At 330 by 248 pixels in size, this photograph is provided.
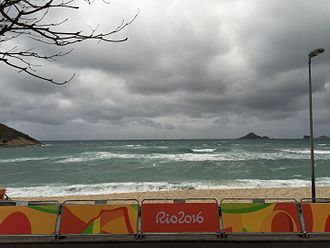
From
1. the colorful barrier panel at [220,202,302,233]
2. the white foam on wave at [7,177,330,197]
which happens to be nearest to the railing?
the colorful barrier panel at [220,202,302,233]

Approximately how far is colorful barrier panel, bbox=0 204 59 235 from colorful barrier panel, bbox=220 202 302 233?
4381 millimetres

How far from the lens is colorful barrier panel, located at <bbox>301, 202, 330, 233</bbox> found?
8.52 metres

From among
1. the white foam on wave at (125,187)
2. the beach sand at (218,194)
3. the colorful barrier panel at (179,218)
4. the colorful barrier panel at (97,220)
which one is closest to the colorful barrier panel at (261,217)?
the colorful barrier panel at (179,218)

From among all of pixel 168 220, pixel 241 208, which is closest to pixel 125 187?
pixel 168 220

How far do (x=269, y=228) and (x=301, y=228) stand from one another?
80 cm

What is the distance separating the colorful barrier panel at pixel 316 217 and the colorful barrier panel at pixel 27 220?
6.34 meters

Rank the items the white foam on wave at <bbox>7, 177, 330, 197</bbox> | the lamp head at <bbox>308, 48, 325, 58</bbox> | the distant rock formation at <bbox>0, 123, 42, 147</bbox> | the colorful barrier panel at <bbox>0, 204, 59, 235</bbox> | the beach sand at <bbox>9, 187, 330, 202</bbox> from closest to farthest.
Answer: the colorful barrier panel at <bbox>0, 204, 59, 235</bbox>
the lamp head at <bbox>308, 48, 325, 58</bbox>
the beach sand at <bbox>9, 187, 330, 202</bbox>
the white foam on wave at <bbox>7, 177, 330, 197</bbox>
the distant rock formation at <bbox>0, 123, 42, 147</bbox>

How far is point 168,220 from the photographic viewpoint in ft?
28.4

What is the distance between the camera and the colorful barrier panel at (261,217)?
8539mm

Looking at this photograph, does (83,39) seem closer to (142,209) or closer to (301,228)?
(142,209)

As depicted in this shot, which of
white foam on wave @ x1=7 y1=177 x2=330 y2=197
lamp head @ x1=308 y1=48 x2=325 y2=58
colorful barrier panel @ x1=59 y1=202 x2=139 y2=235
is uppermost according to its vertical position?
lamp head @ x1=308 y1=48 x2=325 y2=58

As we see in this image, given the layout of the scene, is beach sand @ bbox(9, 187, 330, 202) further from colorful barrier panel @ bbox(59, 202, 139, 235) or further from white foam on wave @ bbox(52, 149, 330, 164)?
white foam on wave @ bbox(52, 149, 330, 164)

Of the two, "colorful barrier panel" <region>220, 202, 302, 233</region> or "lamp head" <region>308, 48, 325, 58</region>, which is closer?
"colorful barrier panel" <region>220, 202, 302, 233</region>

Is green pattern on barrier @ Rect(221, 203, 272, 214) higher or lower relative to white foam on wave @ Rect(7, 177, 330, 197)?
higher
